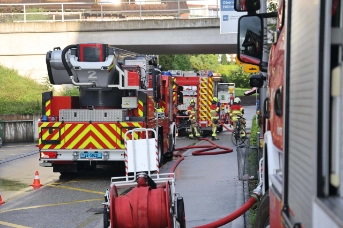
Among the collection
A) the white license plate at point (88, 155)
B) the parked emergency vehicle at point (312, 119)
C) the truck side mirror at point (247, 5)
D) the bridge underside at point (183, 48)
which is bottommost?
the white license plate at point (88, 155)

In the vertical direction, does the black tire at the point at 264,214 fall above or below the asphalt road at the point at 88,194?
above

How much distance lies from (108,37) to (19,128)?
7458 mm

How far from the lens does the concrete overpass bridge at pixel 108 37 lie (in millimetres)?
31938

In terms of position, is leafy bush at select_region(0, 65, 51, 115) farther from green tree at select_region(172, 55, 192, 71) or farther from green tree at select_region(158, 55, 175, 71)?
green tree at select_region(172, 55, 192, 71)

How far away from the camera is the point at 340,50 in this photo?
2730 mm

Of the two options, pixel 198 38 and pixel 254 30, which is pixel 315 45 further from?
pixel 198 38

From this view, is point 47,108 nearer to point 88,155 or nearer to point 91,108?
point 91,108

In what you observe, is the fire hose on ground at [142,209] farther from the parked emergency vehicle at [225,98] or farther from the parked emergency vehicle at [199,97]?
the parked emergency vehicle at [225,98]

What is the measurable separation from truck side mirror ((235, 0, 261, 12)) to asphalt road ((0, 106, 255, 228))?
3750 mm

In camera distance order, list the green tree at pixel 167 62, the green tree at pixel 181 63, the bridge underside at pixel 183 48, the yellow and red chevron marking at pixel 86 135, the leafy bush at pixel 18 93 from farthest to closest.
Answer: the green tree at pixel 181 63
the green tree at pixel 167 62
the bridge underside at pixel 183 48
the leafy bush at pixel 18 93
the yellow and red chevron marking at pixel 86 135

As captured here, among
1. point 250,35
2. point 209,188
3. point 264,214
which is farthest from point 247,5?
point 209,188

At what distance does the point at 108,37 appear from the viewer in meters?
32.9

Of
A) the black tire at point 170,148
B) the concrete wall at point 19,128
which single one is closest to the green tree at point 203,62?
the concrete wall at point 19,128

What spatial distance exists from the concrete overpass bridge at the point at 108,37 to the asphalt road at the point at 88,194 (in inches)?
522
